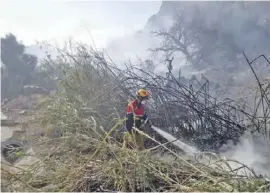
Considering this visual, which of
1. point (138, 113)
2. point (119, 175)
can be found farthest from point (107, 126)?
point (119, 175)

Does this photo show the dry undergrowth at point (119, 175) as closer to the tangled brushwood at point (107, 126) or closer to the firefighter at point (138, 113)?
the tangled brushwood at point (107, 126)

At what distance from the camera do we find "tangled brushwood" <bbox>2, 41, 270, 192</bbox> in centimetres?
395

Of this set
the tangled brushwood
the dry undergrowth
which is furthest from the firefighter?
the dry undergrowth

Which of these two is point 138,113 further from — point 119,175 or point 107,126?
point 119,175

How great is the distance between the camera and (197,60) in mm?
27875

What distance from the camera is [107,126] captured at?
698 centimetres

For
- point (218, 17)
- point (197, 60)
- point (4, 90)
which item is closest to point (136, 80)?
point (4, 90)

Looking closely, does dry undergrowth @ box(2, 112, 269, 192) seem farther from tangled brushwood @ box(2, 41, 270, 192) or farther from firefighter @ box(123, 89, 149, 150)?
firefighter @ box(123, 89, 149, 150)

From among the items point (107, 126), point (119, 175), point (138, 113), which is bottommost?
point (119, 175)

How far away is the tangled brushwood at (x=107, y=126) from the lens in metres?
3.95

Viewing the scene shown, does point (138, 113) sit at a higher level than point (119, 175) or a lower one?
higher

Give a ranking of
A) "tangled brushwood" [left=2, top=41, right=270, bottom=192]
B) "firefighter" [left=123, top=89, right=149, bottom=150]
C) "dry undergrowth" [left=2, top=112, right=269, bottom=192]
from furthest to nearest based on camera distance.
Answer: "firefighter" [left=123, top=89, right=149, bottom=150] < "tangled brushwood" [left=2, top=41, right=270, bottom=192] < "dry undergrowth" [left=2, top=112, right=269, bottom=192]

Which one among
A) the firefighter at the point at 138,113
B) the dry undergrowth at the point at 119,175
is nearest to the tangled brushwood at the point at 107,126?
the dry undergrowth at the point at 119,175

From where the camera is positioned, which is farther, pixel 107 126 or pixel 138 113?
pixel 107 126
